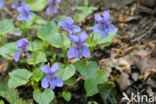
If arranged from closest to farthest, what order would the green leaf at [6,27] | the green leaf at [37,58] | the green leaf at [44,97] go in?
the green leaf at [44,97] → the green leaf at [37,58] → the green leaf at [6,27]

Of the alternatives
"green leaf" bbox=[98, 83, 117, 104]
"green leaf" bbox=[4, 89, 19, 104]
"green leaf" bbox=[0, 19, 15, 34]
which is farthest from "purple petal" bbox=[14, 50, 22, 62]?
"green leaf" bbox=[98, 83, 117, 104]

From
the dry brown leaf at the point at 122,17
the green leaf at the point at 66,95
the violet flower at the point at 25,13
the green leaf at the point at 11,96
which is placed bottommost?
the green leaf at the point at 66,95

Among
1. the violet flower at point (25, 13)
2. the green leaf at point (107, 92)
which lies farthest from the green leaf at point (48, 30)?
the green leaf at point (107, 92)

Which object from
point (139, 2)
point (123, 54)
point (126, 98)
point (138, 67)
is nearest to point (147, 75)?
point (138, 67)

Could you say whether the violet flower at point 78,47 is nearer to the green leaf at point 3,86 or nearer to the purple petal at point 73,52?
the purple petal at point 73,52

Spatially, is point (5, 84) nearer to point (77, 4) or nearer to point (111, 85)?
point (111, 85)

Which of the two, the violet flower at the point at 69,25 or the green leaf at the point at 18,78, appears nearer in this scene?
the green leaf at the point at 18,78
